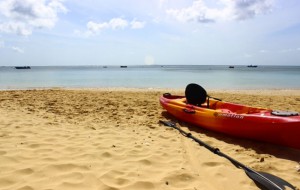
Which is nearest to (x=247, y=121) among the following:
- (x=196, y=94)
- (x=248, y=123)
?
(x=248, y=123)

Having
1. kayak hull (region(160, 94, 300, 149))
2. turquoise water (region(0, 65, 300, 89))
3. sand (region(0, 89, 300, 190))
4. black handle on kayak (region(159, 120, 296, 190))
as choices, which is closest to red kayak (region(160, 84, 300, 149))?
kayak hull (region(160, 94, 300, 149))

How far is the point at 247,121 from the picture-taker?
5.34 meters

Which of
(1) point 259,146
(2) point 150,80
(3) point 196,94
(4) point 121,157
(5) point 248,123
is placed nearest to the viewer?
(4) point 121,157

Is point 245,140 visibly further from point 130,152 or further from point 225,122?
point 130,152

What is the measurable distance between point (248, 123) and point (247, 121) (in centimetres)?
5

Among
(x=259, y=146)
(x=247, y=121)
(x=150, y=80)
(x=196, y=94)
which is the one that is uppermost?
(x=196, y=94)

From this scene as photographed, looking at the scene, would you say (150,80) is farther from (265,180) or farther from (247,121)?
(265,180)

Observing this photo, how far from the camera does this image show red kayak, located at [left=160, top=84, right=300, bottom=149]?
476 cm

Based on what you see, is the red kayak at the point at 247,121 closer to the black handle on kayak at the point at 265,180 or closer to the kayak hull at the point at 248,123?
the kayak hull at the point at 248,123

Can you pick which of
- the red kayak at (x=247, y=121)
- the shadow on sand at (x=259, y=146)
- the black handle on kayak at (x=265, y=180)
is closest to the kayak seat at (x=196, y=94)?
the red kayak at (x=247, y=121)

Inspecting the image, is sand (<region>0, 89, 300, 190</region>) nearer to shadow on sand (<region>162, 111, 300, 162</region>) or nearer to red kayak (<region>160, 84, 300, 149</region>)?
shadow on sand (<region>162, 111, 300, 162</region>)

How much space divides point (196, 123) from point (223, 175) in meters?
2.80

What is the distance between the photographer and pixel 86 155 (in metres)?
4.32

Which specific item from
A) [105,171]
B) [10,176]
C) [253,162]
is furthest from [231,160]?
[10,176]
